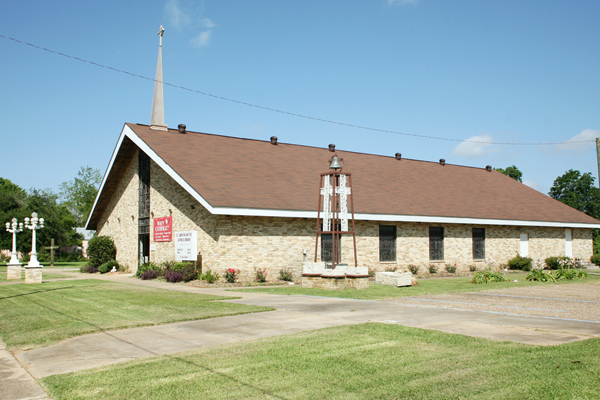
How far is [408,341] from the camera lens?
25.5 feet

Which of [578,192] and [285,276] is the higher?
[578,192]

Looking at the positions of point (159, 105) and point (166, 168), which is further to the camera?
point (159, 105)

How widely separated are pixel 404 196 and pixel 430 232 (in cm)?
242

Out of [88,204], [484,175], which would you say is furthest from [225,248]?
[88,204]

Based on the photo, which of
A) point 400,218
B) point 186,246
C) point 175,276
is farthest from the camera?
point 400,218

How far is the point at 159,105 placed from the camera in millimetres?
29031

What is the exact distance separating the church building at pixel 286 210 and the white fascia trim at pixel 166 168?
49 mm

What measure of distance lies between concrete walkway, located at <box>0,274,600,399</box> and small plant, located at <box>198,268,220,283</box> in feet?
28.0

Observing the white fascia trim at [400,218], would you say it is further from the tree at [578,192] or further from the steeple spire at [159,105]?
the tree at [578,192]

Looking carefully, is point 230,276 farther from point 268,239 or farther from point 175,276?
point 175,276

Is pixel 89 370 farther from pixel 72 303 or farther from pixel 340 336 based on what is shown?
pixel 72 303

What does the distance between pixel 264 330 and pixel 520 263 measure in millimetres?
24387

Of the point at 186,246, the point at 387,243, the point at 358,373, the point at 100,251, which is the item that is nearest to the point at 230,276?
the point at 186,246

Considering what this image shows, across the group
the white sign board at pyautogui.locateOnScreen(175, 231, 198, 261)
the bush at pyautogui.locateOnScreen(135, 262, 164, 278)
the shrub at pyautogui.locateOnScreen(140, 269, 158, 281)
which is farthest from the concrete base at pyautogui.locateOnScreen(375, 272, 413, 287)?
the shrub at pyautogui.locateOnScreen(140, 269, 158, 281)
